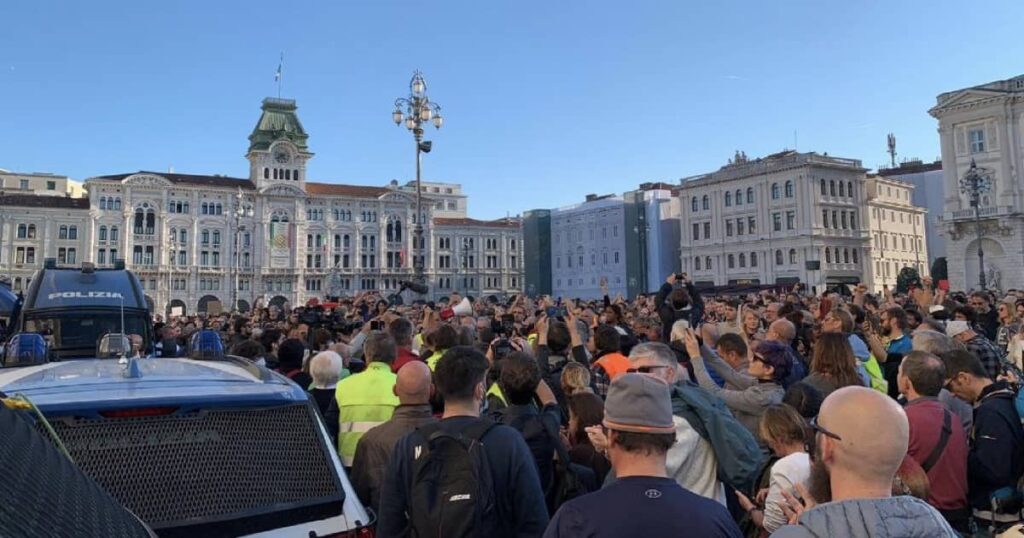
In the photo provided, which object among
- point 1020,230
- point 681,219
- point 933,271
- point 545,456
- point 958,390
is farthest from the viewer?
point 681,219

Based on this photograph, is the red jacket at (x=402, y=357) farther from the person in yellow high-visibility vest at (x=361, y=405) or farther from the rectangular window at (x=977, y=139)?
the rectangular window at (x=977, y=139)

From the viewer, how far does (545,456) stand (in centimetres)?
402

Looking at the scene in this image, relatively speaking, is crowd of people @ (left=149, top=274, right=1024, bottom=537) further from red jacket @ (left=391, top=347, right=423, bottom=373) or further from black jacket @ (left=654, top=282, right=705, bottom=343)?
black jacket @ (left=654, top=282, right=705, bottom=343)

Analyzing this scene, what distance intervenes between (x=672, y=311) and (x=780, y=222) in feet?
196

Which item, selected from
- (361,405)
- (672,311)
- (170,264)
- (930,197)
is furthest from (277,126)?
(361,405)

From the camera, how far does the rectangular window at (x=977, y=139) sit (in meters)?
50.8

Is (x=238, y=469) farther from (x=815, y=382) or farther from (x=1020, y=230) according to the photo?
(x=1020, y=230)

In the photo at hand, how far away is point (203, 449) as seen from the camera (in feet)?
9.57

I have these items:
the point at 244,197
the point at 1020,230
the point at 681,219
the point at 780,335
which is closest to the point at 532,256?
the point at 681,219

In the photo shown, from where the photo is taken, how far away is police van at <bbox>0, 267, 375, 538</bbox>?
2727 millimetres

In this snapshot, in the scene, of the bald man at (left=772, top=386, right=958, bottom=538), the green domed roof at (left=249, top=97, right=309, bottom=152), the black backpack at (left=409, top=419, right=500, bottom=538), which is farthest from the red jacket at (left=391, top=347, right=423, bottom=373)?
the green domed roof at (left=249, top=97, right=309, bottom=152)

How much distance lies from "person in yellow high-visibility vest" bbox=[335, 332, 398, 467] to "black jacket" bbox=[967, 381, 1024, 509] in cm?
388

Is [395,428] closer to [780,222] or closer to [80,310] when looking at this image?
[80,310]

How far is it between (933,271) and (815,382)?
7338cm
